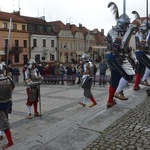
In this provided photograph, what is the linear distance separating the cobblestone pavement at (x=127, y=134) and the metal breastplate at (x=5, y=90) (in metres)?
2.07

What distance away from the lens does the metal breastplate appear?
195 inches

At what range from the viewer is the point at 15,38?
41688 millimetres

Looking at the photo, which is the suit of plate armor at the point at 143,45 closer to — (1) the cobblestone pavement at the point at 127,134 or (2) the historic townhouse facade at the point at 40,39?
(1) the cobblestone pavement at the point at 127,134

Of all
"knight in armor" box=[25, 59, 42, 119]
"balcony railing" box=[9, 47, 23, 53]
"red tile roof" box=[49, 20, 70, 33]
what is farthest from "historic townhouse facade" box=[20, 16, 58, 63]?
"knight in armor" box=[25, 59, 42, 119]

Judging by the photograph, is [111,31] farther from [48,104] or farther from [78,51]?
[78,51]

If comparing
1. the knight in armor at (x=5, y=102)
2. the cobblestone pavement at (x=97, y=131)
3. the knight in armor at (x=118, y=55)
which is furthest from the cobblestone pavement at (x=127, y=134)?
the knight in armor at (x=5, y=102)

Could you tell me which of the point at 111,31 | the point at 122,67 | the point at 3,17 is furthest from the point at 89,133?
the point at 3,17

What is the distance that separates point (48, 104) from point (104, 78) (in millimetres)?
7149

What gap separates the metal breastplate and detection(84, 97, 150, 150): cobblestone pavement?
207cm

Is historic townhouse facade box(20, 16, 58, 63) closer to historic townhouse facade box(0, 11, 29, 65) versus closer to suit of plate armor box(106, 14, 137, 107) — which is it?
historic townhouse facade box(0, 11, 29, 65)

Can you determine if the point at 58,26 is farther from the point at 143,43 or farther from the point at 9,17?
the point at 143,43

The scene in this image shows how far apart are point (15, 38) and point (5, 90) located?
3824 centimetres

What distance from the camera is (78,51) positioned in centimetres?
5891

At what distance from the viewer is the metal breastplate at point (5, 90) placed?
4.96m
